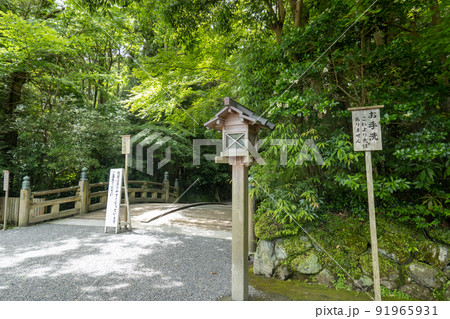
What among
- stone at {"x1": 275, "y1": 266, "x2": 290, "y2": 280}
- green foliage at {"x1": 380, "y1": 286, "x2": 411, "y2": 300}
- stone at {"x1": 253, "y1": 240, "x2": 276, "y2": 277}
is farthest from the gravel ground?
green foliage at {"x1": 380, "y1": 286, "x2": 411, "y2": 300}

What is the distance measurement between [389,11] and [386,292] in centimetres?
406

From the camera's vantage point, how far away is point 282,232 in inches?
151

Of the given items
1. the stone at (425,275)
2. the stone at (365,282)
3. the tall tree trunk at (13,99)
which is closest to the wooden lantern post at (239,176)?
the stone at (365,282)

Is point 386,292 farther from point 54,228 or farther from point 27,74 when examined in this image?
point 27,74

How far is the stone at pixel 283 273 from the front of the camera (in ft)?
11.9

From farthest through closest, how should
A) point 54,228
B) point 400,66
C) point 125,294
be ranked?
point 54,228 < point 400,66 < point 125,294

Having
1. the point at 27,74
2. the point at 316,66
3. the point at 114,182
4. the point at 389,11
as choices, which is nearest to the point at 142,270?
the point at 114,182

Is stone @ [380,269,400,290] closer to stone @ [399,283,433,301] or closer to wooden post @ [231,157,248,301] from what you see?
stone @ [399,283,433,301]

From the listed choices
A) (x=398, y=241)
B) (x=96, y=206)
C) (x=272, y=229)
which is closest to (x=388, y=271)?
(x=398, y=241)

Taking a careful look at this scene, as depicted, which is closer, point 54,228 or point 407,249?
point 407,249

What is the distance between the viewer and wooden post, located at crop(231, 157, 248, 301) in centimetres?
288

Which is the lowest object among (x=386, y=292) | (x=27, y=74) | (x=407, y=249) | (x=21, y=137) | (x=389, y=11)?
(x=386, y=292)

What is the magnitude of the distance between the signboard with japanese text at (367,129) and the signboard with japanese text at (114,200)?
561 centimetres

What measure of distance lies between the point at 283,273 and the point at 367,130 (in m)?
2.46
